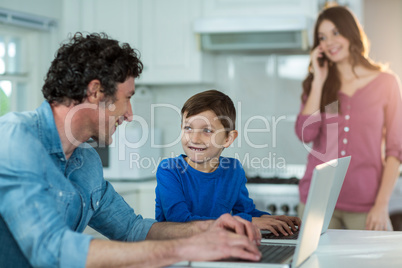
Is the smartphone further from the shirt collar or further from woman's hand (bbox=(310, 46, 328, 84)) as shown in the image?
the shirt collar

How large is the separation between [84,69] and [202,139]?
55cm

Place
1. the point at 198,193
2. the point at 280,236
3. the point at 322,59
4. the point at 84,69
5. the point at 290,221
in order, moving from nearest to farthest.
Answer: the point at 84,69, the point at 280,236, the point at 290,221, the point at 198,193, the point at 322,59

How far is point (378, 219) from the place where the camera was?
106 inches

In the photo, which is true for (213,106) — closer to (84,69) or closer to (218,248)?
(84,69)

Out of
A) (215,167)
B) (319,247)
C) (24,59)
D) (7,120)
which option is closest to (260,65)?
(24,59)

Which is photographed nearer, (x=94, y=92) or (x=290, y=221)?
(x=94, y=92)

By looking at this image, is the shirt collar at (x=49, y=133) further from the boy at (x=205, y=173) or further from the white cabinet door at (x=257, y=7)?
the white cabinet door at (x=257, y=7)

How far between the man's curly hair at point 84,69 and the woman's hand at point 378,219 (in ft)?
5.55

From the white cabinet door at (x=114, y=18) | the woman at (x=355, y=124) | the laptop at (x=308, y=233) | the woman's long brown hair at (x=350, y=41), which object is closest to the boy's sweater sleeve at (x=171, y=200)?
the laptop at (x=308, y=233)

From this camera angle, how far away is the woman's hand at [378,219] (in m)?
2.68

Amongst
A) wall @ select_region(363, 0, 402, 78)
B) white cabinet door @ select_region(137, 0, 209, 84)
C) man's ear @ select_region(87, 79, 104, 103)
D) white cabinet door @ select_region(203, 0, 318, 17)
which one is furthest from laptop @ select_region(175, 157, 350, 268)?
wall @ select_region(363, 0, 402, 78)

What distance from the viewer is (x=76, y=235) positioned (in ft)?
3.90

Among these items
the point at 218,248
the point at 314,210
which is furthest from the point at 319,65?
the point at 218,248

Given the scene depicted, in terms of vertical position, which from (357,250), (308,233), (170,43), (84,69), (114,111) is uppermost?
(170,43)
